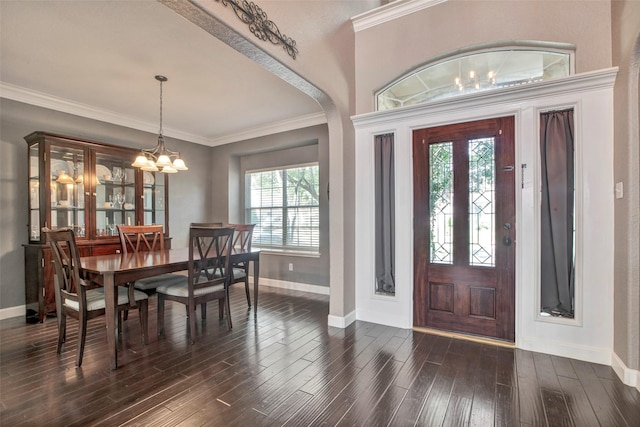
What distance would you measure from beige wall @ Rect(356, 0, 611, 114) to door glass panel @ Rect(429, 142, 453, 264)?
0.95 m

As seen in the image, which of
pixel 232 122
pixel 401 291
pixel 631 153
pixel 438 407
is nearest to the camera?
pixel 438 407

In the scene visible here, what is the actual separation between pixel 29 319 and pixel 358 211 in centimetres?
405

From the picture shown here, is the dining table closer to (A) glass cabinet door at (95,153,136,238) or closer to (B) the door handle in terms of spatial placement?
(A) glass cabinet door at (95,153,136,238)

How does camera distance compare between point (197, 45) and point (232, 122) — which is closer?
point (197, 45)

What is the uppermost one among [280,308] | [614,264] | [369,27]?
[369,27]

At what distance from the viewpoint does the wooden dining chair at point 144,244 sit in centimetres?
309

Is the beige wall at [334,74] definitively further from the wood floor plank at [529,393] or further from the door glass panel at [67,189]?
the door glass panel at [67,189]

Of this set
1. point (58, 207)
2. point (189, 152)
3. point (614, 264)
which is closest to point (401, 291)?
point (614, 264)

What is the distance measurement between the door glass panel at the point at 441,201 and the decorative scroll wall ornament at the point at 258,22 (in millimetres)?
1783

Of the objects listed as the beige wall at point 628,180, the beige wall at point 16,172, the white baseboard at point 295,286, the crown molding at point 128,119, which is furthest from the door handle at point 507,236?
the beige wall at point 16,172

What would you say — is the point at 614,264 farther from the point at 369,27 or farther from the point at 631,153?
the point at 369,27

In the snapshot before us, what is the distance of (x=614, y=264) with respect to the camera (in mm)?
2293

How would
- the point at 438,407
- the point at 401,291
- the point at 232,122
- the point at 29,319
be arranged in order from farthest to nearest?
the point at 232,122
the point at 29,319
the point at 401,291
the point at 438,407

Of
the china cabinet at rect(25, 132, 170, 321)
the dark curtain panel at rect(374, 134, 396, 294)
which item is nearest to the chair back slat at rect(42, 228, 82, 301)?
the china cabinet at rect(25, 132, 170, 321)
